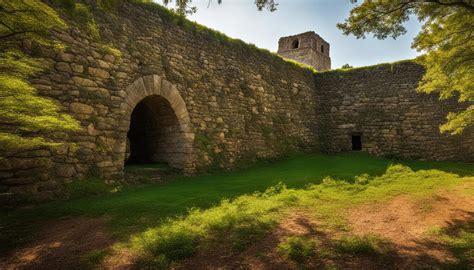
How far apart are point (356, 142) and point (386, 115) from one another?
69.0 inches

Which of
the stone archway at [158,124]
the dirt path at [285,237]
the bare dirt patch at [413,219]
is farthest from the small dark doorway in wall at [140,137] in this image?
the bare dirt patch at [413,219]

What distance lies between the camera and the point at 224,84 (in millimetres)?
9562

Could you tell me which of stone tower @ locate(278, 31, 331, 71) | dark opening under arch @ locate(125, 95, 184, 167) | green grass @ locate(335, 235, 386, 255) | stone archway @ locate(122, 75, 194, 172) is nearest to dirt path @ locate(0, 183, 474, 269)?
green grass @ locate(335, 235, 386, 255)

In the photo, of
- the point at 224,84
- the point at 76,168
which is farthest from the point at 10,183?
the point at 224,84

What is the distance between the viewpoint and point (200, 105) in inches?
340

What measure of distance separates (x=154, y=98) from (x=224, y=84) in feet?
8.58

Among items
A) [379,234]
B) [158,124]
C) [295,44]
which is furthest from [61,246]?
[295,44]

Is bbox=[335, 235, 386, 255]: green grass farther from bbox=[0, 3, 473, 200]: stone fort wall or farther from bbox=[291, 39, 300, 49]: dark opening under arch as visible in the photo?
bbox=[291, 39, 300, 49]: dark opening under arch

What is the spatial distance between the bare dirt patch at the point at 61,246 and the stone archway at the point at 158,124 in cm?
323

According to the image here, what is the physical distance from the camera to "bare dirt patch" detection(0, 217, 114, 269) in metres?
2.99

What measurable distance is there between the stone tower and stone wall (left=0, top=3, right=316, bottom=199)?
16695 millimetres

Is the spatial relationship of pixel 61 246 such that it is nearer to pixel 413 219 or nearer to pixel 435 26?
pixel 413 219

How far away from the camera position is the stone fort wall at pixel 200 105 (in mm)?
5758

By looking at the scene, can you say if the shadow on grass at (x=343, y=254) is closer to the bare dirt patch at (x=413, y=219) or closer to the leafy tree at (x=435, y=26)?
the bare dirt patch at (x=413, y=219)
